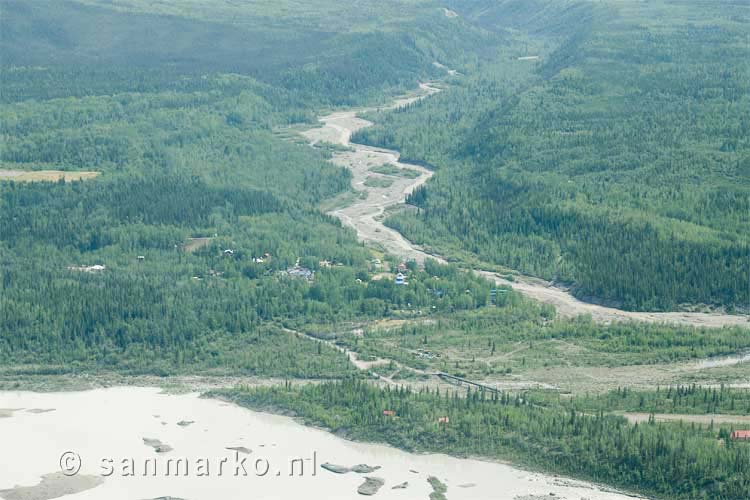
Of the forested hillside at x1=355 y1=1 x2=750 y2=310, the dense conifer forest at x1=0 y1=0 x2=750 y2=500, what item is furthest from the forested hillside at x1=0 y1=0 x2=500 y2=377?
the forested hillside at x1=355 y1=1 x2=750 y2=310

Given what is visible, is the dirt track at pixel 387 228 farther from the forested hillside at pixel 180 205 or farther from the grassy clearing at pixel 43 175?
the grassy clearing at pixel 43 175

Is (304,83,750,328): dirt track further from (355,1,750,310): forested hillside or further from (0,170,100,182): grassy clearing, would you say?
(0,170,100,182): grassy clearing

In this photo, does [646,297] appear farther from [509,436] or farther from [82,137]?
[82,137]

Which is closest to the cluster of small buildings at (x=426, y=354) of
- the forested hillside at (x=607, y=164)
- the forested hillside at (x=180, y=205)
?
the forested hillside at (x=180, y=205)

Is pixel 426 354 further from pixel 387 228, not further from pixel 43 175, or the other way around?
pixel 43 175

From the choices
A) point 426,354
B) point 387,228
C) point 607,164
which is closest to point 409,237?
point 387,228
